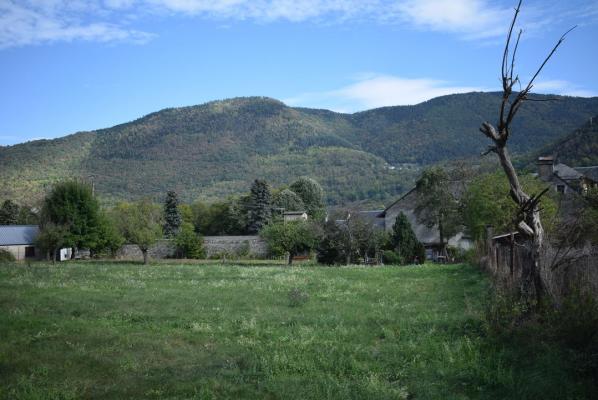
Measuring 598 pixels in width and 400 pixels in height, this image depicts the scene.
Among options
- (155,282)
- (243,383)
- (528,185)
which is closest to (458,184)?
(528,185)

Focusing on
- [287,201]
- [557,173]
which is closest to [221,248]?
[287,201]

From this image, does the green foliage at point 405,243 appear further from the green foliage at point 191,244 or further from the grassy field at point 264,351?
the grassy field at point 264,351

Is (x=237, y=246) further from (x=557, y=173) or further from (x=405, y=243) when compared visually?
(x=557, y=173)

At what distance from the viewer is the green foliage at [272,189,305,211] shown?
9506 centimetres

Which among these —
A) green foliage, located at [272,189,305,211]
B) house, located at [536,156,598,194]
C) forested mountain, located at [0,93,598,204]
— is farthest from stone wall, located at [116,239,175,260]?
forested mountain, located at [0,93,598,204]

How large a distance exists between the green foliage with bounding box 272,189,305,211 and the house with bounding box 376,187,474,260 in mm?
28200

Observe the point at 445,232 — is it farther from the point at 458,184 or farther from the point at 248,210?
the point at 248,210

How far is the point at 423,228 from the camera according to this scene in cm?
6425

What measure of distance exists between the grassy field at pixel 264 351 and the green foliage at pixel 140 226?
3605cm

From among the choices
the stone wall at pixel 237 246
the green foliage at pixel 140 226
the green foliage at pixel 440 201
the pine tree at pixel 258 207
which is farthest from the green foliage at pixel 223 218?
the green foliage at pixel 440 201

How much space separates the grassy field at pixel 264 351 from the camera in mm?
8680

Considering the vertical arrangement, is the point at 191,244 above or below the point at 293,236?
below

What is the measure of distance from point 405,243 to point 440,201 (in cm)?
784

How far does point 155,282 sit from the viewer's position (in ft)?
86.9
